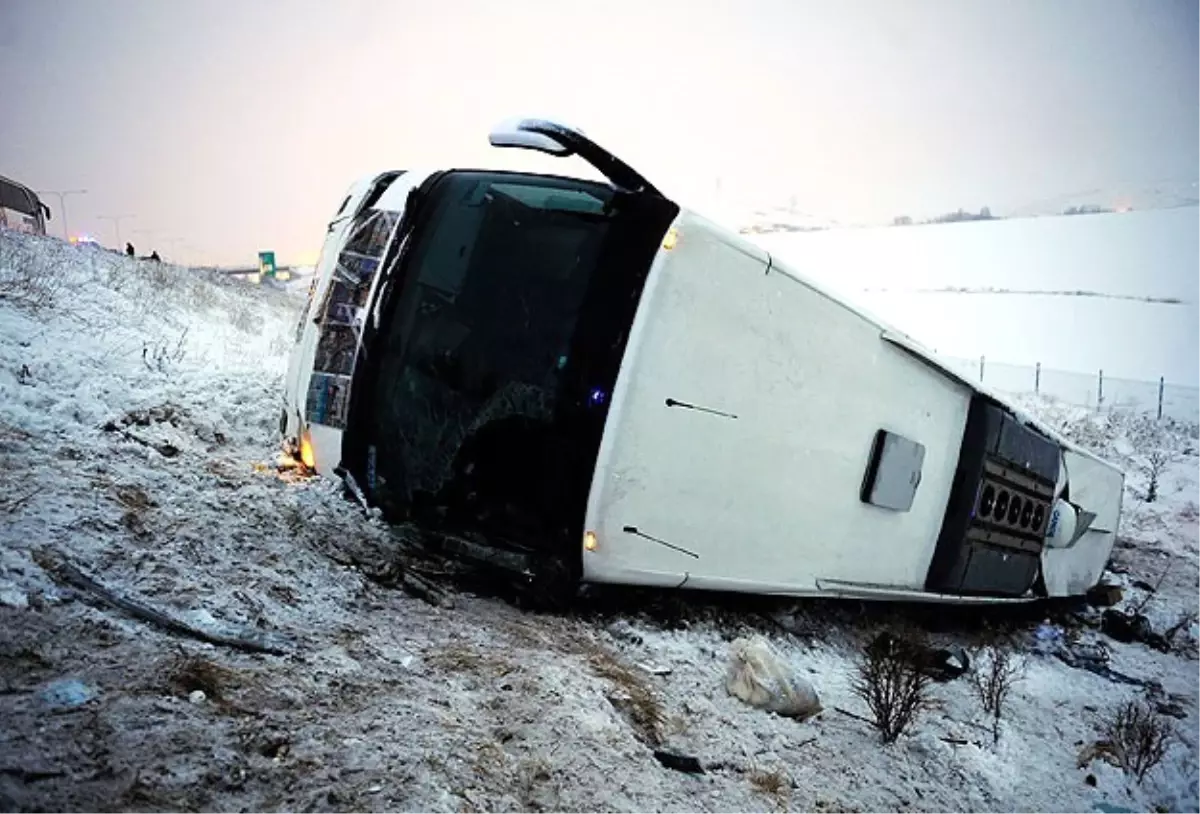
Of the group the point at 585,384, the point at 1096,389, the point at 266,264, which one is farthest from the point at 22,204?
the point at 1096,389

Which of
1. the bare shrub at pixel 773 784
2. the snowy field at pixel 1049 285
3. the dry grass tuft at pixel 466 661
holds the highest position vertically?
the snowy field at pixel 1049 285

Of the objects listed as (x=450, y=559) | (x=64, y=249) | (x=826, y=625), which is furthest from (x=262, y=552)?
(x=64, y=249)

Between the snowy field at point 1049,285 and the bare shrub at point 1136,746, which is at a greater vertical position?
the snowy field at point 1049,285

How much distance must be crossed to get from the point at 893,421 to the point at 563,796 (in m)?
2.54

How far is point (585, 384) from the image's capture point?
8.22ft

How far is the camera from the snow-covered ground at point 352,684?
148 centimetres

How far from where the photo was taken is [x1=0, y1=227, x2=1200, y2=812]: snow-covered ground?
148 cm

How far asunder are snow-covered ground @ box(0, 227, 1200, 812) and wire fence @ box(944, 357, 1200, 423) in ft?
42.2

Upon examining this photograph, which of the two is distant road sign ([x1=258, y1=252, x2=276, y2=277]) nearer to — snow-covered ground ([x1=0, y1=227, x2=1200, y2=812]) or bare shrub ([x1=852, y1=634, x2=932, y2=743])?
snow-covered ground ([x1=0, y1=227, x2=1200, y2=812])

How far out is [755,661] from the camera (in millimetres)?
2635

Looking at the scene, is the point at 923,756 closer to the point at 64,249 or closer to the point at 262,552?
the point at 262,552

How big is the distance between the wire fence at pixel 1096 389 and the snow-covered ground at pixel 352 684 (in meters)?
12.9

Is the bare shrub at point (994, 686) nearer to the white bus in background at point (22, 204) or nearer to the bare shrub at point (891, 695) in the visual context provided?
the bare shrub at point (891, 695)

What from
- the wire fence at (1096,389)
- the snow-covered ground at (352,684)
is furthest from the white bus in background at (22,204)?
the wire fence at (1096,389)
